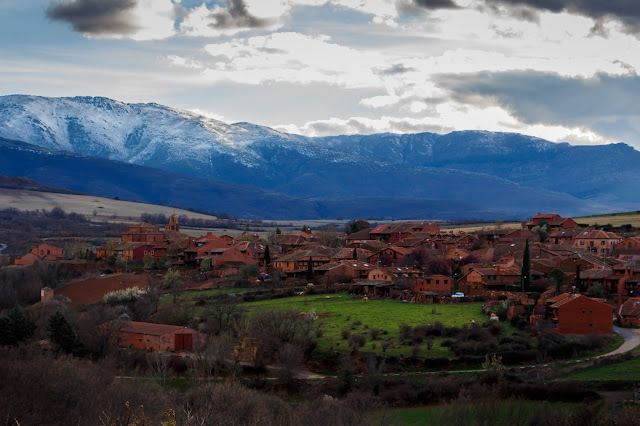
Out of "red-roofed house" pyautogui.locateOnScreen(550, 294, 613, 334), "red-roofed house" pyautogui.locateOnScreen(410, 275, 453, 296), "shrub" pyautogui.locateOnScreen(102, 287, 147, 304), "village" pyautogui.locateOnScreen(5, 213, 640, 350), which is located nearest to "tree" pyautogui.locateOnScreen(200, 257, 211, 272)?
"village" pyautogui.locateOnScreen(5, 213, 640, 350)

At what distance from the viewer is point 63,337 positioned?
166 ft

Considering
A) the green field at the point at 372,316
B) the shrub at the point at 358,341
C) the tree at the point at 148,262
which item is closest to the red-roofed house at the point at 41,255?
the tree at the point at 148,262

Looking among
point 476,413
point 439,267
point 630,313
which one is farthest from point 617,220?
point 476,413

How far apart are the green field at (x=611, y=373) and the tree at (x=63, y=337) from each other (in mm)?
26828

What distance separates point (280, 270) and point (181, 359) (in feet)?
98.0

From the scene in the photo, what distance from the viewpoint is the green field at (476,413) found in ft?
114

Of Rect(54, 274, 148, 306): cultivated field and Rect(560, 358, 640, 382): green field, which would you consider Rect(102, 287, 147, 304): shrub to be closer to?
Rect(54, 274, 148, 306): cultivated field

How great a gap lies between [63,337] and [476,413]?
2572cm

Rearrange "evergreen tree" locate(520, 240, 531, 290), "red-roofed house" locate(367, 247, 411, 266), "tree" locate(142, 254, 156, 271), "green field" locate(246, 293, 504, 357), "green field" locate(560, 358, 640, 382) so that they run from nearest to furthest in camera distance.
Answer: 1. "green field" locate(560, 358, 640, 382)
2. "green field" locate(246, 293, 504, 357)
3. "evergreen tree" locate(520, 240, 531, 290)
4. "red-roofed house" locate(367, 247, 411, 266)
5. "tree" locate(142, 254, 156, 271)

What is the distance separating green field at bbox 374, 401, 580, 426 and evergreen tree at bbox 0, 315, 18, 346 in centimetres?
2274

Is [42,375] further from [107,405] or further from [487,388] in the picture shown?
[487,388]

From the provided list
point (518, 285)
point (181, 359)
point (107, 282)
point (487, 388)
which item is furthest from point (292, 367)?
point (107, 282)

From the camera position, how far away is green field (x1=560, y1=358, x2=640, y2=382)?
43375 mm

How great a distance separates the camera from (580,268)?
6931cm
